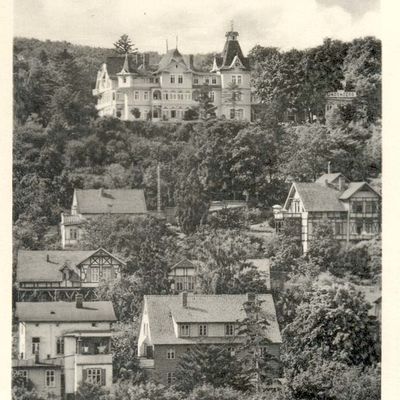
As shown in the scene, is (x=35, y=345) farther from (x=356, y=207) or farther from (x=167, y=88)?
(x=356, y=207)

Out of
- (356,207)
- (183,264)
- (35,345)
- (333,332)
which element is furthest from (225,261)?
(35,345)

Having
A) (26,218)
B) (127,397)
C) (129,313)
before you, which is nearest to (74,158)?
(26,218)

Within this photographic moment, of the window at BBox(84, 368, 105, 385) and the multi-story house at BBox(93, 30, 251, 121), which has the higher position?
the multi-story house at BBox(93, 30, 251, 121)

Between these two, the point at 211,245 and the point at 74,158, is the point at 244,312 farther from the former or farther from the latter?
the point at 74,158

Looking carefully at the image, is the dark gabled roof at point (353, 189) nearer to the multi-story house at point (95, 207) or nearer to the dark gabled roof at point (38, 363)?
the multi-story house at point (95, 207)

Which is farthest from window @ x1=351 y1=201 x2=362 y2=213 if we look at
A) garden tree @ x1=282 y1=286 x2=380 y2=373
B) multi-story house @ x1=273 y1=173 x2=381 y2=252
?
garden tree @ x1=282 y1=286 x2=380 y2=373

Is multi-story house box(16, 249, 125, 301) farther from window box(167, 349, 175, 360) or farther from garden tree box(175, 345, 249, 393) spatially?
garden tree box(175, 345, 249, 393)
